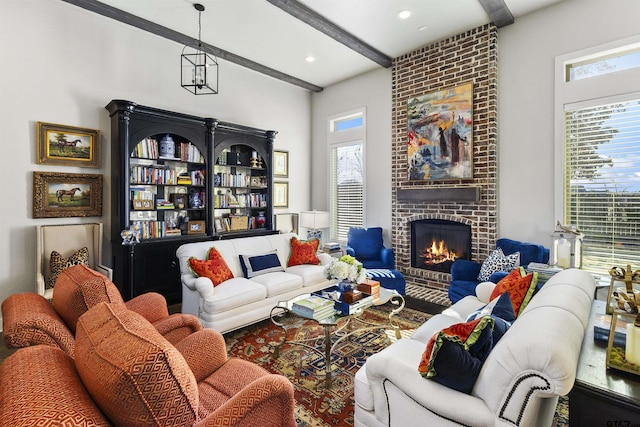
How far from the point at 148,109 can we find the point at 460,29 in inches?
166

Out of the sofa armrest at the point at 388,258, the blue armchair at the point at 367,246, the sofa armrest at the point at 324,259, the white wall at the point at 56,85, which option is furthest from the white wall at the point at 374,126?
the white wall at the point at 56,85

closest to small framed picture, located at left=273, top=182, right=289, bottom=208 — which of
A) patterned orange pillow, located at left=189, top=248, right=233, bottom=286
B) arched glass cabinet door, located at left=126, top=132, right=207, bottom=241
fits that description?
arched glass cabinet door, located at left=126, top=132, right=207, bottom=241

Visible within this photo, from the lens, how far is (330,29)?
416cm

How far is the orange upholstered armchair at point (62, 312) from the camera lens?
1370 mm

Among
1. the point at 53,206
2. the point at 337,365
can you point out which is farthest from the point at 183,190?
the point at 337,365

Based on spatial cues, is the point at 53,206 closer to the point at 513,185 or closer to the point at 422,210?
the point at 422,210

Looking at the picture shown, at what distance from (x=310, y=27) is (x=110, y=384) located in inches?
174

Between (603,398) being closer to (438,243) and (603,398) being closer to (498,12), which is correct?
(438,243)

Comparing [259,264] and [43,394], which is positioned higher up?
[43,394]

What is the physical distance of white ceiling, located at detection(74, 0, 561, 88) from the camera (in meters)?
3.73

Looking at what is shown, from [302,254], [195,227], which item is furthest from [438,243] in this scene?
[195,227]

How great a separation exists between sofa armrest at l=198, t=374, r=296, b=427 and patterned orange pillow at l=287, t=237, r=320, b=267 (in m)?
3.06

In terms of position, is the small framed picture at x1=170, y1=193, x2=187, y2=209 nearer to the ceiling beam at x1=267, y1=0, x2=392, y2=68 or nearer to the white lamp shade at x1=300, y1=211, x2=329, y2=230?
the white lamp shade at x1=300, y1=211, x2=329, y2=230

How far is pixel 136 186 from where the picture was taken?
4324 millimetres
